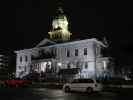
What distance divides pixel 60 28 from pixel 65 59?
1758 cm

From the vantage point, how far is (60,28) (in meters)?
85.2

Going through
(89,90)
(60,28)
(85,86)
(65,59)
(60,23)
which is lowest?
(89,90)

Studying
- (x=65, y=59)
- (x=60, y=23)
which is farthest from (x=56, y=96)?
(x=60, y=23)

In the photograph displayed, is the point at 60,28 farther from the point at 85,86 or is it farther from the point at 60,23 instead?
the point at 85,86

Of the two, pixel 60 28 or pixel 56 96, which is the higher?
pixel 60 28

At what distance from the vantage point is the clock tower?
85.3 meters

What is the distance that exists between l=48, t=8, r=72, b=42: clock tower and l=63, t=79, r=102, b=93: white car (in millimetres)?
54849

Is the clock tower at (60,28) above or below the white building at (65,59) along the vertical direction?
above

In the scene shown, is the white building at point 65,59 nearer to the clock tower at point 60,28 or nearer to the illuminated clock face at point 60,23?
the clock tower at point 60,28

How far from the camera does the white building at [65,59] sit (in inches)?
2549

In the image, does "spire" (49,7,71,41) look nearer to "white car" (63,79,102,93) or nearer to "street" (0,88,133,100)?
"white car" (63,79,102,93)

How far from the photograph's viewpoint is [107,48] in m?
70.0

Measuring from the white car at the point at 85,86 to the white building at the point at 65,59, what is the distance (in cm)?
3237

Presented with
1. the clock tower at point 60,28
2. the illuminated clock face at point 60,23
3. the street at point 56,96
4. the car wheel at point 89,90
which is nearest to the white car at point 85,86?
the car wheel at point 89,90
